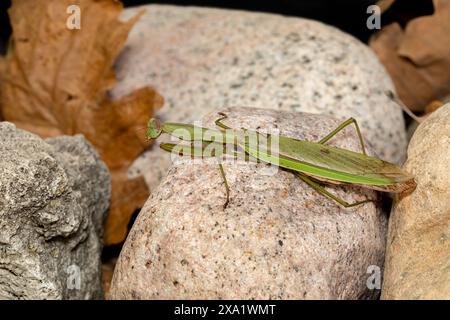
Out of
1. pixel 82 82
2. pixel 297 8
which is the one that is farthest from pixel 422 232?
pixel 297 8

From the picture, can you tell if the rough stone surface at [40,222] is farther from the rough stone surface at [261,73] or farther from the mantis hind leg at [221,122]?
the rough stone surface at [261,73]

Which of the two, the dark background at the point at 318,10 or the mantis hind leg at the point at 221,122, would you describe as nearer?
the mantis hind leg at the point at 221,122

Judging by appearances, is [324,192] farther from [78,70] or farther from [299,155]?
[78,70]

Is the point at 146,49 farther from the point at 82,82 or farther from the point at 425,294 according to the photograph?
the point at 425,294

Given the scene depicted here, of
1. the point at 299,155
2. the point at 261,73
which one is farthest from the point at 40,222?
the point at 261,73

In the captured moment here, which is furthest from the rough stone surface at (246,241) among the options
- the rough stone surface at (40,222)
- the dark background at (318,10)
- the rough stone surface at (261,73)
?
the dark background at (318,10)

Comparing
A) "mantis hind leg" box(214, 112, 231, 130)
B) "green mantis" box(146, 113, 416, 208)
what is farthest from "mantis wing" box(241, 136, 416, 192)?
"mantis hind leg" box(214, 112, 231, 130)

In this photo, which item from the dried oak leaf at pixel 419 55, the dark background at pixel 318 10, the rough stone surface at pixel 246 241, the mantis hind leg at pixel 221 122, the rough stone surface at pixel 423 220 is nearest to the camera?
the rough stone surface at pixel 246 241
